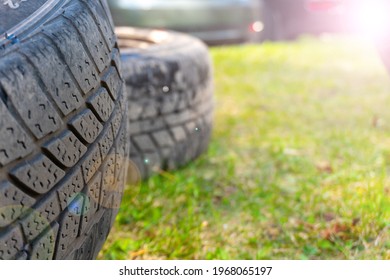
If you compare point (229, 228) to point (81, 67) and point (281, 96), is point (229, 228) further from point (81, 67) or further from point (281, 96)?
point (281, 96)

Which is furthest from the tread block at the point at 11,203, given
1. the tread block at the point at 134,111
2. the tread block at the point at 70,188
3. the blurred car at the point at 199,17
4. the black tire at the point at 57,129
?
the blurred car at the point at 199,17

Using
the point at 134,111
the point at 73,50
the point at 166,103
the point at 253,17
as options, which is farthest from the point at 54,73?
the point at 253,17

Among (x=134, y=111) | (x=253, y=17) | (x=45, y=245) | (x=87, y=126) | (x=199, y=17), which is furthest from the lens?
(x=253, y=17)

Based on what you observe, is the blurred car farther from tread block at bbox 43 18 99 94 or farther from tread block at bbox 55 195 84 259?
tread block at bbox 55 195 84 259

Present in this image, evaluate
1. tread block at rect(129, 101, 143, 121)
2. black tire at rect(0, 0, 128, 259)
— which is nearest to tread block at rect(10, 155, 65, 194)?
black tire at rect(0, 0, 128, 259)

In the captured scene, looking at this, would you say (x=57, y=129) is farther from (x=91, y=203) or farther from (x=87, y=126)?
(x=91, y=203)

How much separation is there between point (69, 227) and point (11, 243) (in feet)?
0.62

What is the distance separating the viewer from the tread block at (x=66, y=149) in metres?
1.16

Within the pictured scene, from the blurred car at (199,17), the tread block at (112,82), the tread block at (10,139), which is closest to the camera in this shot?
the tread block at (10,139)

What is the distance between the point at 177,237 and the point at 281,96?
94.8 inches

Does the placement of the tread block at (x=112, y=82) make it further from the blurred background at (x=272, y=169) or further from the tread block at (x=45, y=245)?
the blurred background at (x=272, y=169)

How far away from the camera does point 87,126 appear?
1.29 metres

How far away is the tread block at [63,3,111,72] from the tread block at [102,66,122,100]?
0.03 m

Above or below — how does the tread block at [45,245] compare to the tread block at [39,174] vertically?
below
